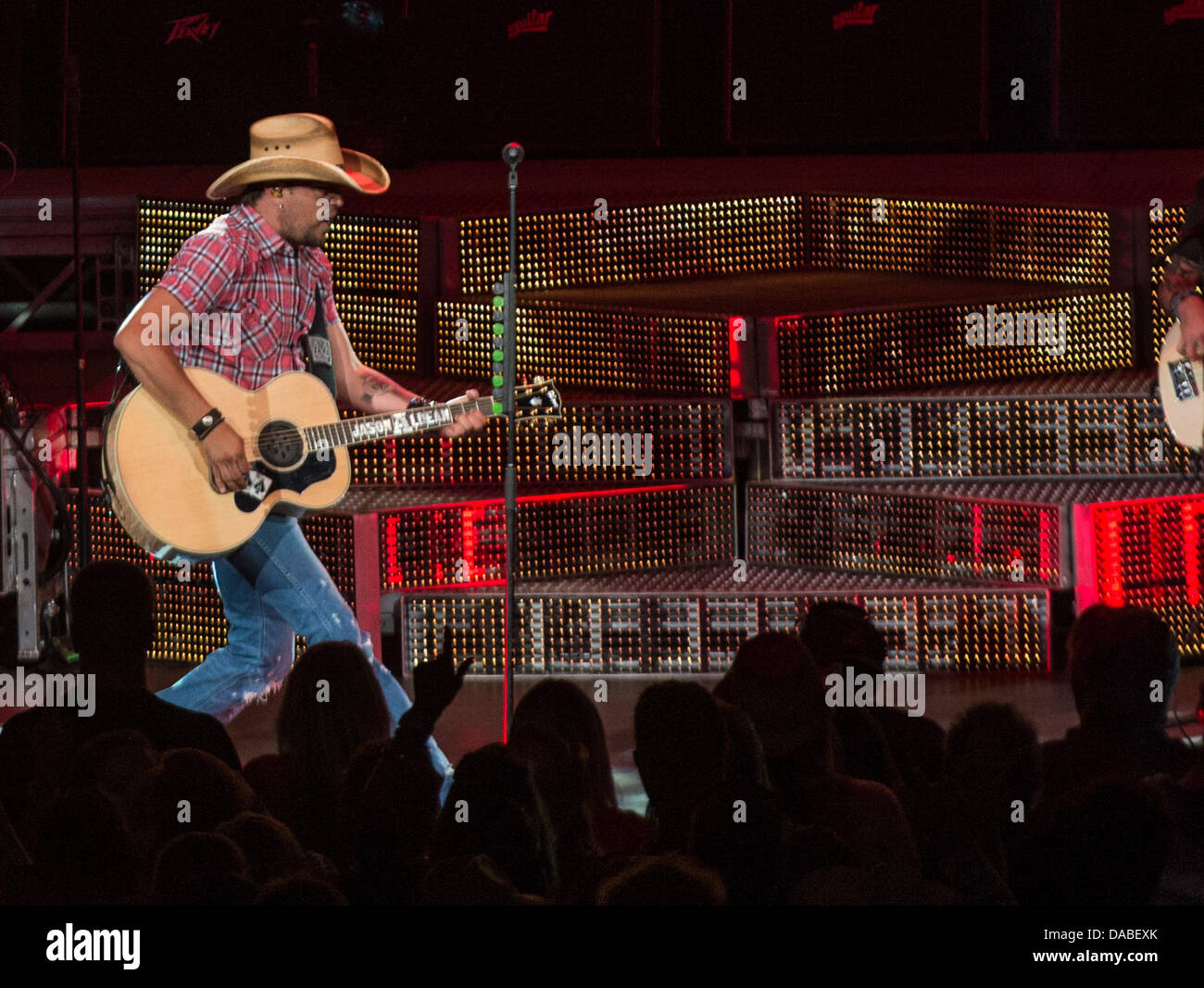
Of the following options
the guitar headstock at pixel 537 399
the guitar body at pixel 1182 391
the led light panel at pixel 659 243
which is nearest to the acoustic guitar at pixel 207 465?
the guitar headstock at pixel 537 399

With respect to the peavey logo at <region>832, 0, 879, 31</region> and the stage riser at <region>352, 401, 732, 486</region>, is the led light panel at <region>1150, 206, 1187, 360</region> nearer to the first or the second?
the peavey logo at <region>832, 0, 879, 31</region>

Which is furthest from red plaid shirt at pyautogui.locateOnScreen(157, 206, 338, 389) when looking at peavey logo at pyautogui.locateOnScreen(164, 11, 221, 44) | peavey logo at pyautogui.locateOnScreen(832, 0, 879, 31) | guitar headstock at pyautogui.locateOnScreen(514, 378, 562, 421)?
peavey logo at pyautogui.locateOnScreen(832, 0, 879, 31)

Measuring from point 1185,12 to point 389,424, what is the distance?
4961mm

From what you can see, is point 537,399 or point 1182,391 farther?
point 1182,391

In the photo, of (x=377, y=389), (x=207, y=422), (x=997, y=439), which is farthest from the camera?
(x=997, y=439)

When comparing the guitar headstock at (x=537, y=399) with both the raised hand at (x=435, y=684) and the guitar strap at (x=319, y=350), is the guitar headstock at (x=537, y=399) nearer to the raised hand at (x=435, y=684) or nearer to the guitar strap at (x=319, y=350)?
the guitar strap at (x=319, y=350)

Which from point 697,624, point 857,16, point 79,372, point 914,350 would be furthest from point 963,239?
point 79,372

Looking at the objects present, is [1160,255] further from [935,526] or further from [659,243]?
[659,243]

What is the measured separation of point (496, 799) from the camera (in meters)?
2.97

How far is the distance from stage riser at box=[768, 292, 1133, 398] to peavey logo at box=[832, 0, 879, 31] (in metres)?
1.78

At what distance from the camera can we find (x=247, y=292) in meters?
5.06

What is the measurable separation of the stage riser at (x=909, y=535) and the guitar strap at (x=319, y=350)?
2.31 metres

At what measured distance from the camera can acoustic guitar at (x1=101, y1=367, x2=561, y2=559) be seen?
4918 mm

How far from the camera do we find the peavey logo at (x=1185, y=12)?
820cm
